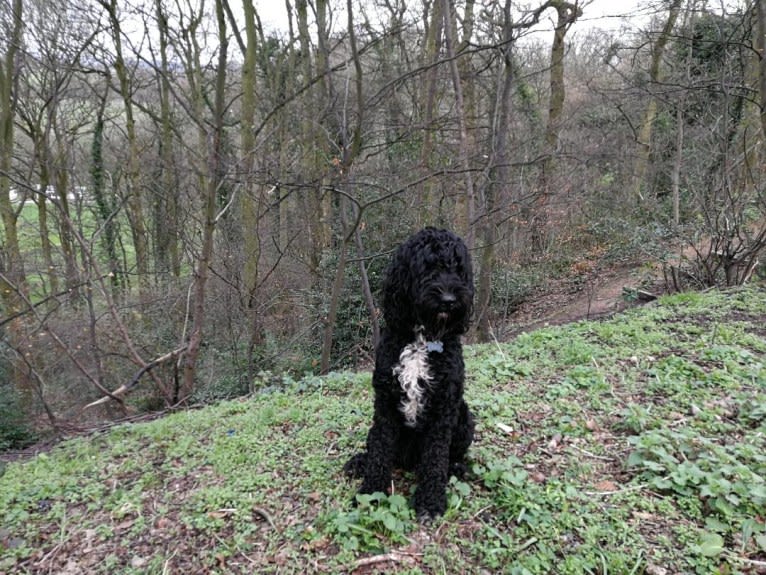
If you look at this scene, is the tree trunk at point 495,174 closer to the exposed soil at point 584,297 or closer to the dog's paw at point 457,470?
the exposed soil at point 584,297

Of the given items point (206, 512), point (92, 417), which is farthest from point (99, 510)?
point (92, 417)

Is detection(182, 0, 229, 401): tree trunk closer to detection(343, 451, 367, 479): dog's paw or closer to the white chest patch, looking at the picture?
detection(343, 451, 367, 479): dog's paw

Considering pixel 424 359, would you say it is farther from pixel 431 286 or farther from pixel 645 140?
pixel 645 140

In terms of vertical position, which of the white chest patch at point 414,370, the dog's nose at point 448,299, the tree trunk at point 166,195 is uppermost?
the tree trunk at point 166,195

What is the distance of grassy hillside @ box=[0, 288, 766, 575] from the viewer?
254cm

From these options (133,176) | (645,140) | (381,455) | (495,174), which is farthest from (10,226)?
(645,140)

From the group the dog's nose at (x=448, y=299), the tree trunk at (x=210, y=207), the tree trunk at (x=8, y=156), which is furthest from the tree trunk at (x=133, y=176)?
the dog's nose at (x=448, y=299)

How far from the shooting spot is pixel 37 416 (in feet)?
28.0

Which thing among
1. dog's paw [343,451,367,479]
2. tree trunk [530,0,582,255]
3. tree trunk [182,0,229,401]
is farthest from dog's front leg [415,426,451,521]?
tree trunk [530,0,582,255]

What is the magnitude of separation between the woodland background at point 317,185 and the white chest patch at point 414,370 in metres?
3.05

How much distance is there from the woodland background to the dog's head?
2918 mm

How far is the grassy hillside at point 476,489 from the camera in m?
2.54

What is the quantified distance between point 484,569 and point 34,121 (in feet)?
47.8

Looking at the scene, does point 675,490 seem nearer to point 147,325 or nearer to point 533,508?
point 533,508
